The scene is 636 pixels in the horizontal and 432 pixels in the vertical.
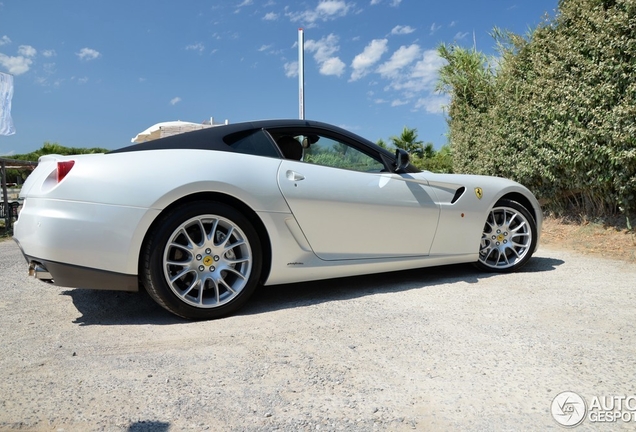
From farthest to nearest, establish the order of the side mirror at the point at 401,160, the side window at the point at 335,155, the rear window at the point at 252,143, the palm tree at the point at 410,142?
the palm tree at the point at 410,142 → the side mirror at the point at 401,160 → the side window at the point at 335,155 → the rear window at the point at 252,143

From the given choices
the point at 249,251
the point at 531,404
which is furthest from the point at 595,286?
the point at 249,251

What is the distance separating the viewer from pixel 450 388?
1.89 meters

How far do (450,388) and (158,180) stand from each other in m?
2.02

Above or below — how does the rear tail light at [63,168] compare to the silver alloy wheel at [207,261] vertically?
above

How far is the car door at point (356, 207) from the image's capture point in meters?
3.12

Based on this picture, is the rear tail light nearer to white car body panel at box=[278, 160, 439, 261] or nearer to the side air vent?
white car body panel at box=[278, 160, 439, 261]

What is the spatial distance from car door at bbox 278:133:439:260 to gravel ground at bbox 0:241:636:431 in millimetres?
385

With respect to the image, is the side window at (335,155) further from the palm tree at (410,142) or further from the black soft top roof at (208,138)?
the palm tree at (410,142)

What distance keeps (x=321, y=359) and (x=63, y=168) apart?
196cm

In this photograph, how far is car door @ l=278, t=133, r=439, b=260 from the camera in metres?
3.12

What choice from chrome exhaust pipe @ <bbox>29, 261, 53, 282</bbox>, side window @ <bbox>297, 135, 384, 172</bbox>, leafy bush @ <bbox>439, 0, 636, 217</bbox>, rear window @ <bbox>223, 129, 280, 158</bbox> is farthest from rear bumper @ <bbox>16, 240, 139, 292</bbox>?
leafy bush @ <bbox>439, 0, 636, 217</bbox>

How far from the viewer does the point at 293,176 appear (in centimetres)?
310
